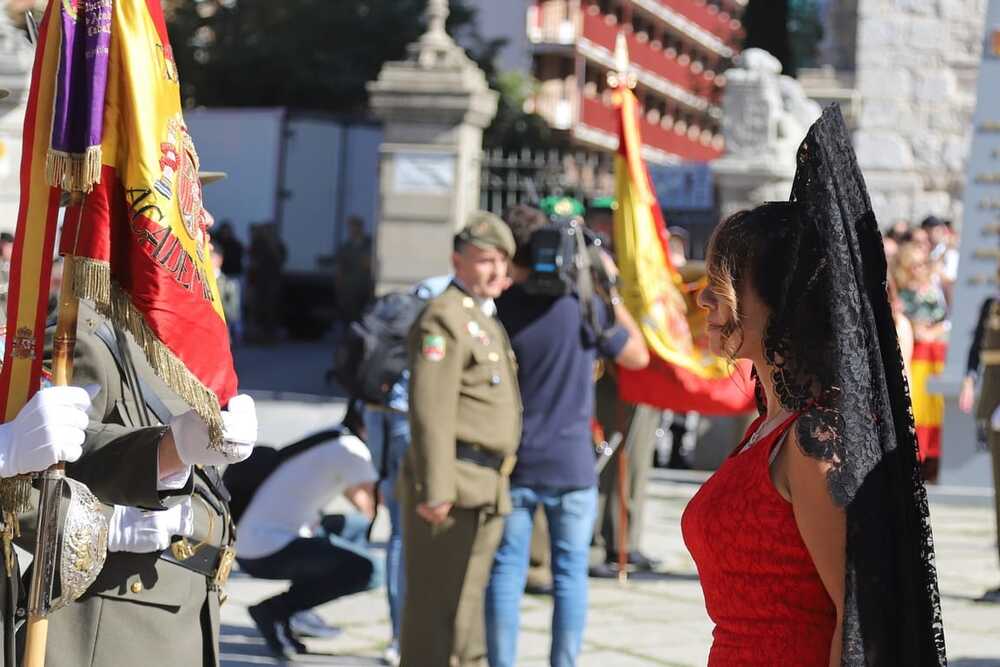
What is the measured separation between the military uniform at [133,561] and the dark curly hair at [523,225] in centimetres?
274

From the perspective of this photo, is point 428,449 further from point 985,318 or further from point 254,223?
point 254,223

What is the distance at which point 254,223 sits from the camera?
23953 millimetres

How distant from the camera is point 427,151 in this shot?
43.1 ft

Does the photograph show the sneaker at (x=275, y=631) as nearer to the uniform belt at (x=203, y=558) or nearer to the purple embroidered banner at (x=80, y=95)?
the uniform belt at (x=203, y=558)

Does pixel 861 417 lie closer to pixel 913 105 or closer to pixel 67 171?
pixel 67 171

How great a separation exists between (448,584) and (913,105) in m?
12.6

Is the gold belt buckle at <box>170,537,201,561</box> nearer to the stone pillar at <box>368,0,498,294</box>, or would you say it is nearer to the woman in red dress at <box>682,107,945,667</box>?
the woman in red dress at <box>682,107,945,667</box>

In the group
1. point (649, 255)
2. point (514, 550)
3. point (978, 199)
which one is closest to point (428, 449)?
point (514, 550)

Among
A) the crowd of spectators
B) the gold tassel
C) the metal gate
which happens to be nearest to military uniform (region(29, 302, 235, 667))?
the gold tassel

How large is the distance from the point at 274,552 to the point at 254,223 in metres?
17.6

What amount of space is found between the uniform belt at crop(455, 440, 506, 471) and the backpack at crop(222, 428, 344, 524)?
1.29 meters

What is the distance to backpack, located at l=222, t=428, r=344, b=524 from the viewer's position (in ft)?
22.1

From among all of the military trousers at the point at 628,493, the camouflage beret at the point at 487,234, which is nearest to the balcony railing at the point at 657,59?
the military trousers at the point at 628,493

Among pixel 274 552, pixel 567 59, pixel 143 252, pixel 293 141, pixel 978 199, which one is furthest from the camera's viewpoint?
pixel 567 59
